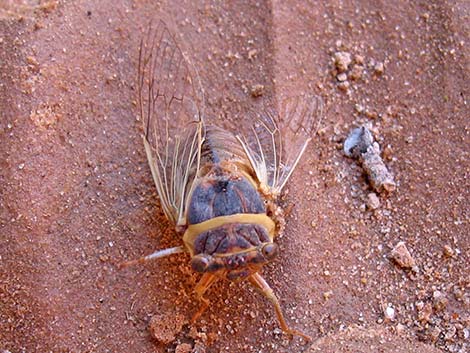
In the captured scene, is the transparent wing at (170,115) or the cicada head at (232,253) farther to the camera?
the transparent wing at (170,115)

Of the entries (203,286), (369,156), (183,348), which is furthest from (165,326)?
(369,156)

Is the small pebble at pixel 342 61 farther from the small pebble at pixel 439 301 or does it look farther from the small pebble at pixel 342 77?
the small pebble at pixel 439 301

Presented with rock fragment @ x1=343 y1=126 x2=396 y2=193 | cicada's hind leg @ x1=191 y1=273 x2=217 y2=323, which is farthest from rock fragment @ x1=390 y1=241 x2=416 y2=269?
cicada's hind leg @ x1=191 y1=273 x2=217 y2=323

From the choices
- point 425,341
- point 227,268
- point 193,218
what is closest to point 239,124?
point 193,218

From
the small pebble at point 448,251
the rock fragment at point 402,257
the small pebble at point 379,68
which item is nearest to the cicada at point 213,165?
the small pebble at point 379,68

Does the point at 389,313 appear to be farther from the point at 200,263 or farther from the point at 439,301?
the point at 200,263

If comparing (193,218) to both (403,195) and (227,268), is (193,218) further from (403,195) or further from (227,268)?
(403,195)

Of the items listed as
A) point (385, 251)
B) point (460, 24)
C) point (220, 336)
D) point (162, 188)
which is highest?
point (460, 24)
